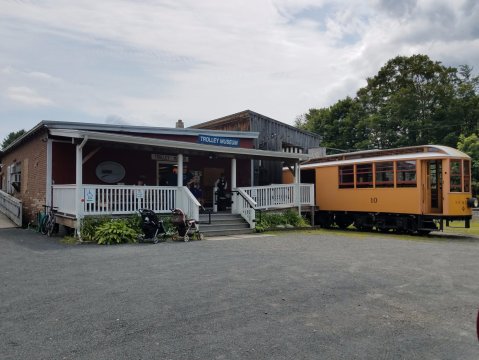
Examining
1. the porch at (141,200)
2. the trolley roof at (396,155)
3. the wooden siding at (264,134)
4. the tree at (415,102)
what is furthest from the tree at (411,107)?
the porch at (141,200)

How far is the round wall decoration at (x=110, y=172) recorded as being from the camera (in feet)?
47.8

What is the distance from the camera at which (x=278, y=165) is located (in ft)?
68.7

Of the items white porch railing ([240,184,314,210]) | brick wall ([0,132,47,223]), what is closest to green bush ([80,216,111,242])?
brick wall ([0,132,47,223])

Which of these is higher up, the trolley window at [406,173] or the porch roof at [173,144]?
the porch roof at [173,144]

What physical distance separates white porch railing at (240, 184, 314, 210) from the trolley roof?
1794mm

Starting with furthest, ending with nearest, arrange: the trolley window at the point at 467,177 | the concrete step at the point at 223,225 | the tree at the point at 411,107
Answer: the tree at the point at 411,107 < the trolley window at the point at 467,177 < the concrete step at the point at 223,225

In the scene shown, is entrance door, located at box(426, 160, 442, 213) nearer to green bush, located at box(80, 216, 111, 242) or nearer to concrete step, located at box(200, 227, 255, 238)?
concrete step, located at box(200, 227, 255, 238)

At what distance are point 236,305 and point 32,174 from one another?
1306 centimetres

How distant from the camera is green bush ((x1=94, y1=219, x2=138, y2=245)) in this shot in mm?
10570

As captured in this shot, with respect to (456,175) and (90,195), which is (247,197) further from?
(456,175)

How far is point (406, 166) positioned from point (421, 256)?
6140mm

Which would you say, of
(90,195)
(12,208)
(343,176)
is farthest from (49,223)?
(343,176)

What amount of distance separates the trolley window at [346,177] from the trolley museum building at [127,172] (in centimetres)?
130

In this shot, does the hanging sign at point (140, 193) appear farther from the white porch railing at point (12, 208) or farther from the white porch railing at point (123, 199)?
the white porch railing at point (12, 208)
